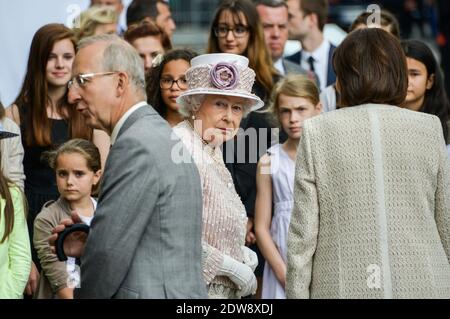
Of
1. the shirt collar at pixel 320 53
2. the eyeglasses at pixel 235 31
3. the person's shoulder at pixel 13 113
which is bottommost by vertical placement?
the person's shoulder at pixel 13 113

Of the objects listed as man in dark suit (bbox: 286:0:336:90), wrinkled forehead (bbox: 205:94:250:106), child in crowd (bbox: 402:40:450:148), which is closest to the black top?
wrinkled forehead (bbox: 205:94:250:106)

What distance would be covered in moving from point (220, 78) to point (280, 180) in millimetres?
2130

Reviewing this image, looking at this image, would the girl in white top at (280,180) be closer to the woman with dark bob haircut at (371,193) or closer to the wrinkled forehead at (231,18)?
the wrinkled forehead at (231,18)

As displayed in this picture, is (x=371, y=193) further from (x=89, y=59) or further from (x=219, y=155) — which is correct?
(x=89, y=59)

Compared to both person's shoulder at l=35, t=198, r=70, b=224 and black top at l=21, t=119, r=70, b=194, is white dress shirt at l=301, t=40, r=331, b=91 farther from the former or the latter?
person's shoulder at l=35, t=198, r=70, b=224

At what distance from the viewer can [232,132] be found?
19.4ft

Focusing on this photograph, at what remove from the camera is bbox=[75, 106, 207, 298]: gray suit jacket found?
4828 millimetres

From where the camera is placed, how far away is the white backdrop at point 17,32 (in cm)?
838

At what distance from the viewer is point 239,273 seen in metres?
5.73

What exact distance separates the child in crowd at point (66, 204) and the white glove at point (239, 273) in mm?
1582

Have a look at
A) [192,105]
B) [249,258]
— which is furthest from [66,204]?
[249,258]

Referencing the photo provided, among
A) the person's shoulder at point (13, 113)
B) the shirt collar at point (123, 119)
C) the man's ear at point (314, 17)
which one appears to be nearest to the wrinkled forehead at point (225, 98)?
the shirt collar at point (123, 119)

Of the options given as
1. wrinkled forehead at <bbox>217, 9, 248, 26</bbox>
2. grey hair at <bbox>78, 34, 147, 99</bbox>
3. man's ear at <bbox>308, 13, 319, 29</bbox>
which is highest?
man's ear at <bbox>308, 13, 319, 29</bbox>

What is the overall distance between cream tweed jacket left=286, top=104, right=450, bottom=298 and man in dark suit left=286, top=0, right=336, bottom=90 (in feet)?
14.5
